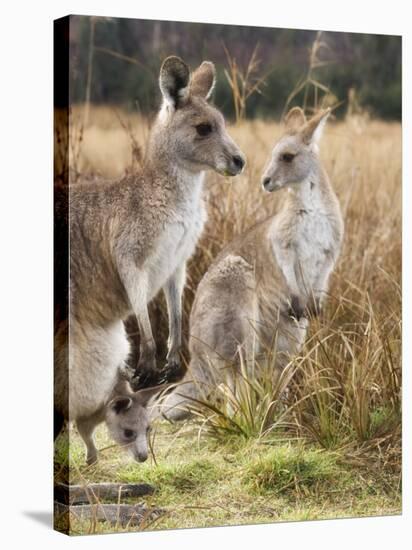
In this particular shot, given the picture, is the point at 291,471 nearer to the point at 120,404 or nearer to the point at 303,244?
the point at 120,404

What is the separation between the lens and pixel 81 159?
929 centimetres

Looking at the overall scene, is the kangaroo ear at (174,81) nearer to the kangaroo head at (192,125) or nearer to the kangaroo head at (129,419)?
the kangaroo head at (192,125)

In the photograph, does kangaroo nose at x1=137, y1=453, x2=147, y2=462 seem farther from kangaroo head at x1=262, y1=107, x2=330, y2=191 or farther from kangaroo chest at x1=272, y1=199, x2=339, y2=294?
kangaroo head at x1=262, y1=107, x2=330, y2=191

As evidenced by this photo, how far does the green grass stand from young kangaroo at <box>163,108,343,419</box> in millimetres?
693

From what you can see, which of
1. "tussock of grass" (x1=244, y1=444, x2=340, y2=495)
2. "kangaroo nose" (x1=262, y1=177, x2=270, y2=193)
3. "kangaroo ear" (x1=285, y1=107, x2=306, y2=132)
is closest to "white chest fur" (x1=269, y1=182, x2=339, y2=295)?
"kangaroo nose" (x1=262, y1=177, x2=270, y2=193)

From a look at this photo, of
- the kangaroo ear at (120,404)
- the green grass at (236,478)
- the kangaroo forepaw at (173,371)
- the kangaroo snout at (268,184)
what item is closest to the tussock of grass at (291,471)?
the green grass at (236,478)

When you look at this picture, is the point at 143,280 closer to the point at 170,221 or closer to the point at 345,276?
the point at 170,221

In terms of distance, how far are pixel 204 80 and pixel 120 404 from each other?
2335mm

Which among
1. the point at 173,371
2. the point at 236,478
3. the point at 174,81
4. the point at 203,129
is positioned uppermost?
the point at 174,81

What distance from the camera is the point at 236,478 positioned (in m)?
9.40

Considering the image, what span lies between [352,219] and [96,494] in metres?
3.09

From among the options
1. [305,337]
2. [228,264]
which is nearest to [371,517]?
[305,337]

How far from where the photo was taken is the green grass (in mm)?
9086

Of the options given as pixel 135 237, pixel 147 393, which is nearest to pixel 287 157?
pixel 135 237
